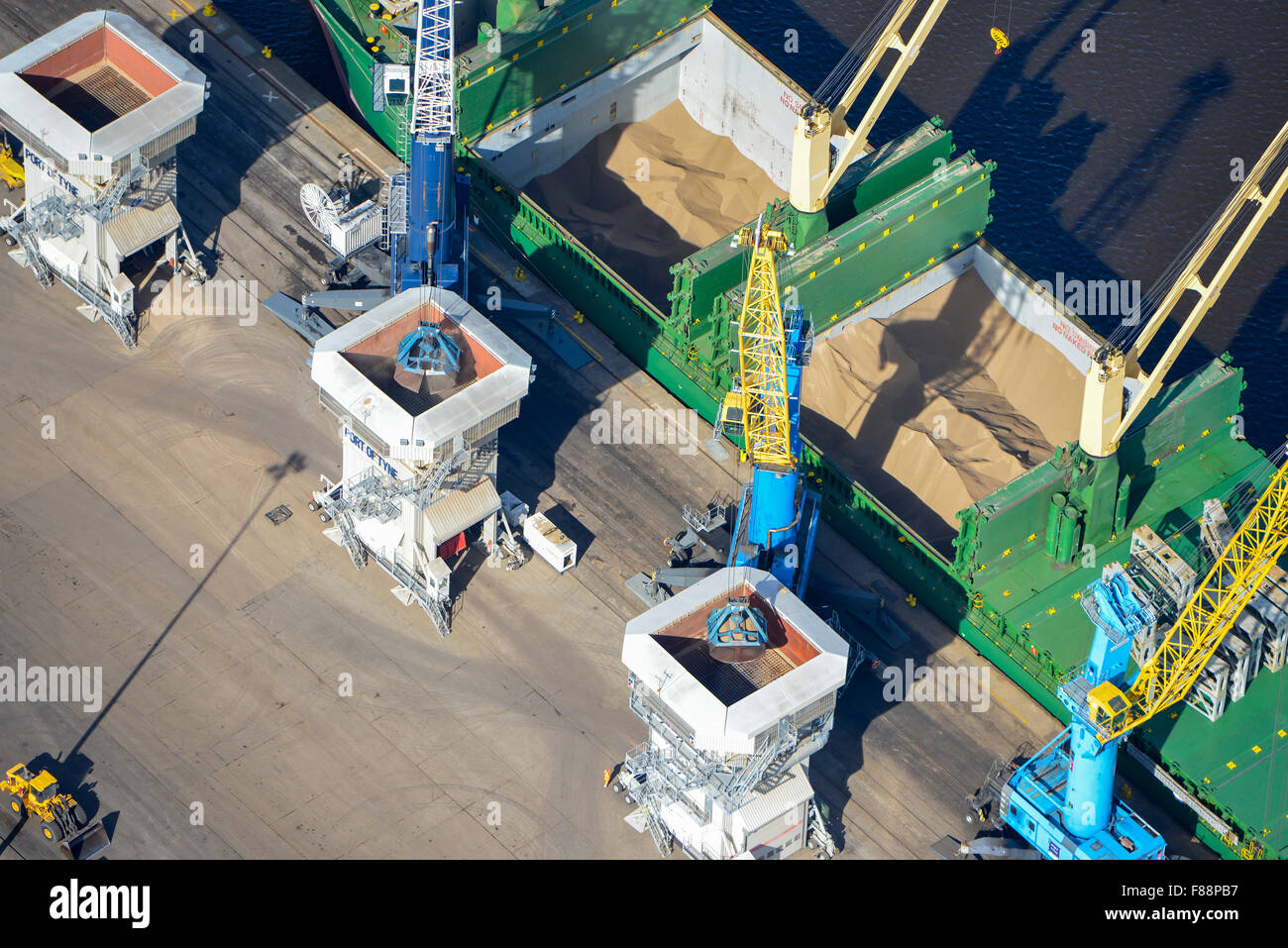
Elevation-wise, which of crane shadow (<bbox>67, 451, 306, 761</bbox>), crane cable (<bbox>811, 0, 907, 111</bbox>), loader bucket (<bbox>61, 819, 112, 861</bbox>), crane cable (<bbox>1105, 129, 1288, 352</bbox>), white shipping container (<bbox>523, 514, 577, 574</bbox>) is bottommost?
loader bucket (<bbox>61, 819, 112, 861</bbox>)

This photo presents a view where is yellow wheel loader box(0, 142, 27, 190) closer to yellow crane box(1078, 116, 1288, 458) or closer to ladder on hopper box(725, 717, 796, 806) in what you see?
ladder on hopper box(725, 717, 796, 806)

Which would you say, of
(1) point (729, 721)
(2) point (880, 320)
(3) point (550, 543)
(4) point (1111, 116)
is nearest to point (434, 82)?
(3) point (550, 543)

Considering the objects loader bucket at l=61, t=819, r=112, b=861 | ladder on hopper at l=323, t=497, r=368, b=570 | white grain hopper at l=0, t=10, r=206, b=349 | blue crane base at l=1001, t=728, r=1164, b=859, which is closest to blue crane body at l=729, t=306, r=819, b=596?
blue crane base at l=1001, t=728, r=1164, b=859

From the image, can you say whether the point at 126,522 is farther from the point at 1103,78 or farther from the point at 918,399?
the point at 1103,78

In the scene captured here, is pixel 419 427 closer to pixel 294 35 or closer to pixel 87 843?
pixel 87 843

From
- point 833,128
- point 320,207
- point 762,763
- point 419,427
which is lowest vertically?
point 320,207

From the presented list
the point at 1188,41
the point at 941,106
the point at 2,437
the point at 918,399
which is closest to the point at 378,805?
the point at 2,437
